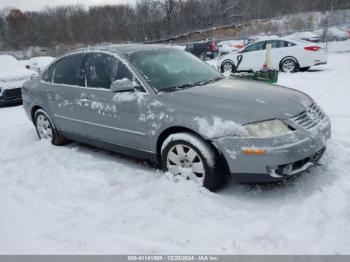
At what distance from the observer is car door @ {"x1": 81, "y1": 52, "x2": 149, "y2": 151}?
404cm

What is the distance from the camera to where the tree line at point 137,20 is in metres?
51.8

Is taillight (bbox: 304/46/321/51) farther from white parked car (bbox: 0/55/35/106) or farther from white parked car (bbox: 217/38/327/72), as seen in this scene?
white parked car (bbox: 0/55/35/106)

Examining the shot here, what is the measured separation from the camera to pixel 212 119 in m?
3.44

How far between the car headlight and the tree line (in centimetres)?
4974

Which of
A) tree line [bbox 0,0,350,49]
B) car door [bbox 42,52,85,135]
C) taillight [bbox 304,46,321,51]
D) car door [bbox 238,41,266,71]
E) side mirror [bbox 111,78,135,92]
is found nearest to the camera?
side mirror [bbox 111,78,135,92]

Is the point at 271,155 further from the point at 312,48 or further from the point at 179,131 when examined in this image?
the point at 312,48

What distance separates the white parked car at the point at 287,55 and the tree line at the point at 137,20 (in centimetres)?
3906

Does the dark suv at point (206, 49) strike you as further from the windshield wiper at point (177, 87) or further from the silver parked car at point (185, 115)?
the windshield wiper at point (177, 87)

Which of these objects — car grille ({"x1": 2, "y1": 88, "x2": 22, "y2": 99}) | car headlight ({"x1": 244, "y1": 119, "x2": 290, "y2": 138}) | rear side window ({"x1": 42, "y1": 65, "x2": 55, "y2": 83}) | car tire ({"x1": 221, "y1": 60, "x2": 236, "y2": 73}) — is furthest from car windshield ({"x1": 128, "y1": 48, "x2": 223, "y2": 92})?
car tire ({"x1": 221, "y1": 60, "x2": 236, "y2": 73})

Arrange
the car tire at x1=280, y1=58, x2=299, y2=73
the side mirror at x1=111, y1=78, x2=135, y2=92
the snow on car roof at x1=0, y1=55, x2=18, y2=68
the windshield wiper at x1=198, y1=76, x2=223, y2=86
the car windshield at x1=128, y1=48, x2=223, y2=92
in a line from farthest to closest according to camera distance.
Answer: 1. the car tire at x1=280, y1=58, x2=299, y2=73
2. the snow on car roof at x1=0, y1=55, x2=18, y2=68
3. the windshield wiper at x1=198, y1=76, x2=223, y2=86
4. the car windshield at x1=128, y1=48, x2=223, y2=92
5. the side mirror at x1=111, y1=78, x2=135, y2=92

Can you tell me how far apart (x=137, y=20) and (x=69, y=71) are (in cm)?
5013

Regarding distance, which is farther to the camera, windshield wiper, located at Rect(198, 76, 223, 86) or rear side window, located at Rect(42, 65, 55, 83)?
rear side window, located at Rect(42, 65, 55, 83)

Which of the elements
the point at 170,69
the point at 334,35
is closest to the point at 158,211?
the point at 170,69

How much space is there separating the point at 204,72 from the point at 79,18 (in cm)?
5675
